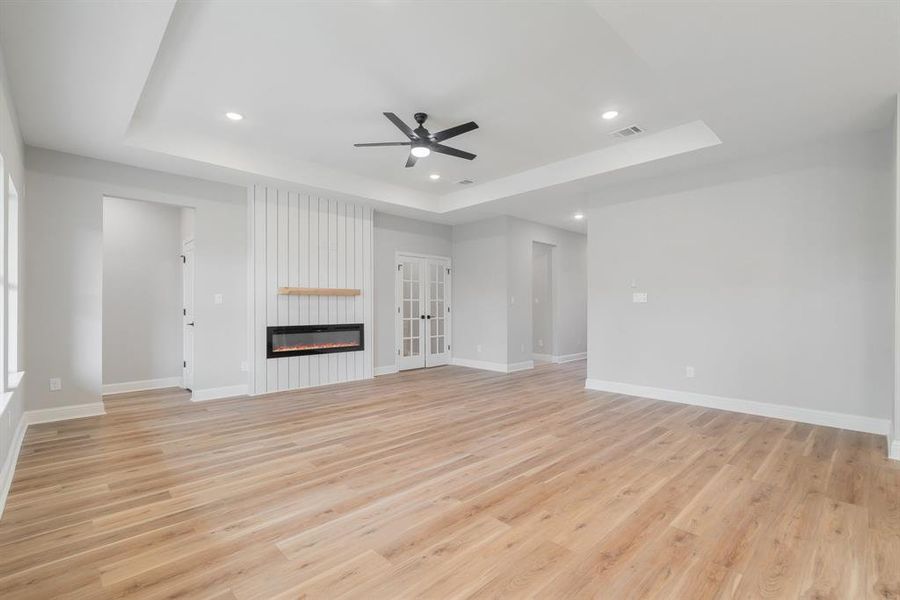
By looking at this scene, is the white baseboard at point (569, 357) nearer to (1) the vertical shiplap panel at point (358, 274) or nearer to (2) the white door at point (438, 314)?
(2) the white door at point (438, 314)

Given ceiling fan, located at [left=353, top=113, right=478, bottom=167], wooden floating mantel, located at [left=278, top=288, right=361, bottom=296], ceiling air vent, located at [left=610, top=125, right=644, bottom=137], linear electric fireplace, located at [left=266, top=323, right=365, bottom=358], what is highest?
ceiling air vent, located at [left=610, top=125, right=644, bottom=137]

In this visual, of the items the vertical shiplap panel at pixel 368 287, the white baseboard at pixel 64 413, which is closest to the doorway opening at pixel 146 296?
the white baseboard at pixel 64 413

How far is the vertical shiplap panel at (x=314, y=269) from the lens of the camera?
242 inches

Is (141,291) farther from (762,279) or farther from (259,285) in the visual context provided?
(762,279)

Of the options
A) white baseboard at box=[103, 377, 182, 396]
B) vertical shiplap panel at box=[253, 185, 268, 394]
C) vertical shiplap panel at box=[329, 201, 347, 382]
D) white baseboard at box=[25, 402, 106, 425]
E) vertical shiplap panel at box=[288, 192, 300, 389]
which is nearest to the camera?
white baseboard at box=[25, 402, 106, 425]

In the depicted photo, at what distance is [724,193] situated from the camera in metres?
4.71

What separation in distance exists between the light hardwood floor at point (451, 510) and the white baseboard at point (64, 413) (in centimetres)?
29

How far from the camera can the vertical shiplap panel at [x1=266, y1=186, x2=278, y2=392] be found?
5730 mm

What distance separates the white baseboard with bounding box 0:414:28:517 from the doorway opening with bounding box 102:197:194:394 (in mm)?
2020

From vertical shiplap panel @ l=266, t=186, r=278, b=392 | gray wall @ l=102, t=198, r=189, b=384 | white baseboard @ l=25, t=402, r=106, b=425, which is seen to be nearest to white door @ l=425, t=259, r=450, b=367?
vertical shiplap panel @ l=266, t=186, r=278, b=392

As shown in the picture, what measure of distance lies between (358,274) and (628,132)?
429cm

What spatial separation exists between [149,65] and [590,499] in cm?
411

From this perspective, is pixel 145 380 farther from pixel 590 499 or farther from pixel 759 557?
pixel 759 557

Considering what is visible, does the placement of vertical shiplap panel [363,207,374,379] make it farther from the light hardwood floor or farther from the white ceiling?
the light hardwood floor
